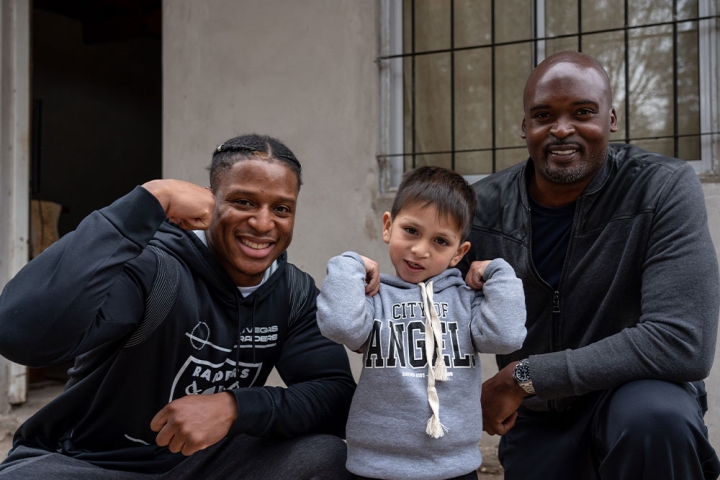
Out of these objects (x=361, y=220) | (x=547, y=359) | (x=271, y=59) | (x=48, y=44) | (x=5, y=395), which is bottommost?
(x=5, y=395)

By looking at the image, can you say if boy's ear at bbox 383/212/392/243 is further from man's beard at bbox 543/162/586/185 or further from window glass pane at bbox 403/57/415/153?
window glass pane at bbox 403/57/415/153

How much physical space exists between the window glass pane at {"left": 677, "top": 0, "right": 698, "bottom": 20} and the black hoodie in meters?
2.53

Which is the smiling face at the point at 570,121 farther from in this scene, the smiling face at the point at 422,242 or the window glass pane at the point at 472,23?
the window glass pane at the point at 472,23

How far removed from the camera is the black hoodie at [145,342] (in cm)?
185

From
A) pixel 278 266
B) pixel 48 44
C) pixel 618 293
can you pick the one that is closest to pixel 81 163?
pixel 48 44

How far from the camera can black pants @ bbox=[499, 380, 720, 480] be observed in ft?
6.74

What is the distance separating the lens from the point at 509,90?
3887 mm

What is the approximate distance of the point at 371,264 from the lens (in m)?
2.12

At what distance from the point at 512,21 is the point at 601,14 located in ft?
1.55

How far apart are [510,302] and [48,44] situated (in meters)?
8.93

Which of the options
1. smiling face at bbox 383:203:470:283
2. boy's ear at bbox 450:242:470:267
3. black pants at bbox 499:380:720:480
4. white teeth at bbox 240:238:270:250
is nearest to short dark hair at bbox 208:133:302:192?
white teeth at bbox 240:238:270:250

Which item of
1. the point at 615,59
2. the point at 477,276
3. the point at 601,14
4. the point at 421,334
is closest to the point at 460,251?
the point at 477,276

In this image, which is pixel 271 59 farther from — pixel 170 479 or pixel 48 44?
pixel 48 44

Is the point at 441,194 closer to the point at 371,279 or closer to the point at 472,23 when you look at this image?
the point at 371,279
